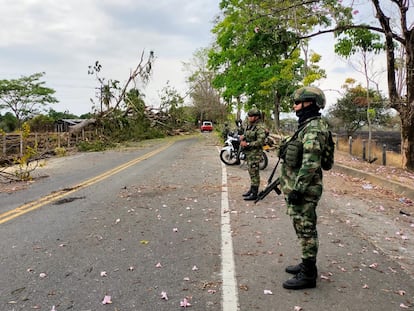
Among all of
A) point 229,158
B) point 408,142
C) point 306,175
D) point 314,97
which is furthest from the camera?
point 229,158

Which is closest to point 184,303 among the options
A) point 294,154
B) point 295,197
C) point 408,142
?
point 295,197

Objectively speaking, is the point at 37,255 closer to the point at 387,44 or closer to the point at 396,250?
the point at 396,250

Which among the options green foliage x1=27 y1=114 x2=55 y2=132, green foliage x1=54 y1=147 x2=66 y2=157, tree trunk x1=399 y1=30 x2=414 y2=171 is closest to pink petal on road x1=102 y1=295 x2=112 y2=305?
tree trunk x1=399 y1=30 x2=414 y2=171

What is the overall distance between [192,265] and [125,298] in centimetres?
97

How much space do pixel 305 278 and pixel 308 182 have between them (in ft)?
3.01

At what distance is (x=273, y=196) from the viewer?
836 centimetres

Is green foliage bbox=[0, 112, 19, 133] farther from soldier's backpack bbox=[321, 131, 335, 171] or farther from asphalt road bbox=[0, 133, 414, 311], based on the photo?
soldier's backpack bbox=[321, 131, 335, 171]

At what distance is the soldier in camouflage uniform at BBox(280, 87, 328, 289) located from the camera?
369cm

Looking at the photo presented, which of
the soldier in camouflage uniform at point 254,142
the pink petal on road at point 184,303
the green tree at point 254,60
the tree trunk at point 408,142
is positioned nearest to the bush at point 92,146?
the green tree at point 254,60

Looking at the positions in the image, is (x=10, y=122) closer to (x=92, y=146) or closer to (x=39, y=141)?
(x=92, y=146)

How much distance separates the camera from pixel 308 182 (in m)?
3.69

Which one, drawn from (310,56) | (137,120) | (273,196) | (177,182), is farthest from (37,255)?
(137,120)

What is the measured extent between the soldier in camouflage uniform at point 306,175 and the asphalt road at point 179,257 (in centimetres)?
23

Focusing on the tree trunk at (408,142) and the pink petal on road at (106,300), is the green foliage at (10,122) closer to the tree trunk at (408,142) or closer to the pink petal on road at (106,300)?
the tree trunk at (408,142)
